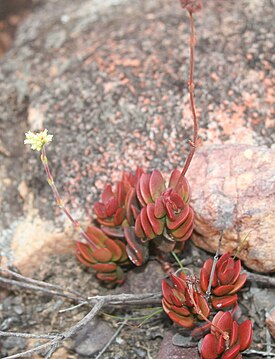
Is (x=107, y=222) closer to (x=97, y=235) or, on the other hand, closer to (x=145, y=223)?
(x=97, y=235)

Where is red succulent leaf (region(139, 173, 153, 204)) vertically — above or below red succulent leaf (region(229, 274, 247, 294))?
above

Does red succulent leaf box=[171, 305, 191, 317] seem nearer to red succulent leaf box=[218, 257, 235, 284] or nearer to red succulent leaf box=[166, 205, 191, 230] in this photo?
red succulent leaf box=[218, 257, 235, 284]

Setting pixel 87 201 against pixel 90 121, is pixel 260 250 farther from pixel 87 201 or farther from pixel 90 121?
pixel 90 121

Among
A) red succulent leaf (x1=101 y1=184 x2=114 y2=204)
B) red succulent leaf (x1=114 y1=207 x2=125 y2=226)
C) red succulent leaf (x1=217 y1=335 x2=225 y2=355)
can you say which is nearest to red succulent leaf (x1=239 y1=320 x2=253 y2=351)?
red succulent leaf (x1=217 y1=335 x2=225 y2=355)

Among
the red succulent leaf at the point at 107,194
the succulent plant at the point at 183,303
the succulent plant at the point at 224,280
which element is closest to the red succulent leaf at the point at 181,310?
the succulent plant at the point at 183,303

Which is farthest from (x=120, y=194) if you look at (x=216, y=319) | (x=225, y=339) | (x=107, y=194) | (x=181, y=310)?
(x=225, y=339)
